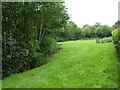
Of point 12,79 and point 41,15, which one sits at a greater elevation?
point 41,15

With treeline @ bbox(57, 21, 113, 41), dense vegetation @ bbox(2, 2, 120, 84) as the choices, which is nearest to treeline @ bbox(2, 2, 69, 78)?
dense vegetation @ bbox(2, 2, 120, 84)

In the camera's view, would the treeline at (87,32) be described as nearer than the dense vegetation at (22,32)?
No

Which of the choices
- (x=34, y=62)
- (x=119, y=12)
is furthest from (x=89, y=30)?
(x=119, y=12)

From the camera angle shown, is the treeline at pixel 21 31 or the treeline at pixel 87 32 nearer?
the treeline at pixel 21 31

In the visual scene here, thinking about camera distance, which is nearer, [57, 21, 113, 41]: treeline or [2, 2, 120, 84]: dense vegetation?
[2, 2, 120, 84]: dense vegetation

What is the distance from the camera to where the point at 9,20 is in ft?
49.3

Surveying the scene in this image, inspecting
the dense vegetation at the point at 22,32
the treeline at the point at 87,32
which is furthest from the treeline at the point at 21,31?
the treeline at the point at 87,32

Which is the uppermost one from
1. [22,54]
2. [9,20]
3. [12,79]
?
[9,20]

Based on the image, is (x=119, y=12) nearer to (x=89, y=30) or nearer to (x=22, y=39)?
(x=22, y=39)

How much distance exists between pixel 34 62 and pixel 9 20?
381cm

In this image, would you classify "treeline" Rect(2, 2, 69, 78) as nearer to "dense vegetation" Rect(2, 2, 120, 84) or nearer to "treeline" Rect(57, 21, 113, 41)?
"dense vegetation" Rect(2, 2, 120, 84)

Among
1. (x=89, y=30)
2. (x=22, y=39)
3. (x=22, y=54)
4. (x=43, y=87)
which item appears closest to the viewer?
(x=43, y=87)

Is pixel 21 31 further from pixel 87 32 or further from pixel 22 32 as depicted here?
pixel 87 32

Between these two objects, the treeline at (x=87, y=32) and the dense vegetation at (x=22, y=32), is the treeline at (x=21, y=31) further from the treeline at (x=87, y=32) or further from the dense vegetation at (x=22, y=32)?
the treeline at (x=87, y=32)
